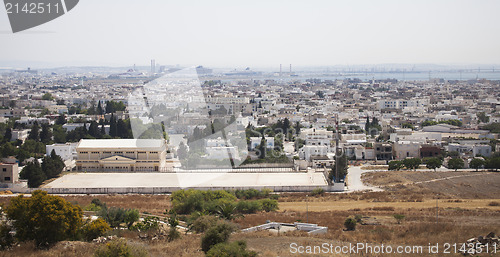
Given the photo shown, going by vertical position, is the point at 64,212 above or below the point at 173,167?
above

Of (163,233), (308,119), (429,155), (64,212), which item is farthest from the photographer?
(308,119)

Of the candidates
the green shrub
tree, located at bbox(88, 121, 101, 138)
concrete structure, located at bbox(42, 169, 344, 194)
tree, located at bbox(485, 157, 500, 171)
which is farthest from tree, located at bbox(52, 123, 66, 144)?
tree, located at bbox(485, 157, 500, 171)

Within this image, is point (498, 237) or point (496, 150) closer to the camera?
point (498, 237)

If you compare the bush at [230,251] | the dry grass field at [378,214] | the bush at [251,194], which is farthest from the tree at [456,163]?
the bush at [230,251]

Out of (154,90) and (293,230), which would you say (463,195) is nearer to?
(293,230)

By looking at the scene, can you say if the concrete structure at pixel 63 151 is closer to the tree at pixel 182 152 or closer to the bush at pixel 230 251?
the tree at pixel 182 152

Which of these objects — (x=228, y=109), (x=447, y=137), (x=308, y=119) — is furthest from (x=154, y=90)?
(x=447, y=137)

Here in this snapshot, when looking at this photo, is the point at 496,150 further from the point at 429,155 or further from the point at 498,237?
the point at 498,237

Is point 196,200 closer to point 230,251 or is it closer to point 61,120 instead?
point 230,251

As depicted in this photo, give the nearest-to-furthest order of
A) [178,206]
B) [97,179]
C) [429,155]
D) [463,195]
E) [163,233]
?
[163,233] < [178,206] < [463,195] < [97,179] < [429,155]

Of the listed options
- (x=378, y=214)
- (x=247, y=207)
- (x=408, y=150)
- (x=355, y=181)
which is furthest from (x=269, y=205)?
(x=408, y=150)
